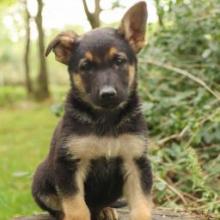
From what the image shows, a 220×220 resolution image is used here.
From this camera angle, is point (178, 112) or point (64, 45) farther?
point (178, 112)

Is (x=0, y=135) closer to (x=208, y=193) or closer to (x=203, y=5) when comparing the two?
(x=203, y=5)

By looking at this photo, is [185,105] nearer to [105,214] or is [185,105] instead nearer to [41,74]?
[105,214]

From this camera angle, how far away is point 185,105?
8.74 meters

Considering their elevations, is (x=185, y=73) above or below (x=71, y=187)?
above

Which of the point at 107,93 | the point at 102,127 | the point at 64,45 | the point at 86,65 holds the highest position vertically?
the point at 64,45

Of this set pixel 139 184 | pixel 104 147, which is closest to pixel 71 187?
pixel 104 147

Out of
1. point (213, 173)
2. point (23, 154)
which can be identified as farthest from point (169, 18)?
point (23, 154)

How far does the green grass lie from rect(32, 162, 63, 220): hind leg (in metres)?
2.17

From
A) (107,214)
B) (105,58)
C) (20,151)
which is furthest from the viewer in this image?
(20,151)

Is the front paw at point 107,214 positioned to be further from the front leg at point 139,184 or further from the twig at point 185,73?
the twig at point 185,73

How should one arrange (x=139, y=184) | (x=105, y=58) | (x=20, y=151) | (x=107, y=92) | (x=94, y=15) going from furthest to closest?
(x=20, y=151) < (x=94, y=15) < (x=139, y=184) < (x=105, y=58) < (x=107, y=92)

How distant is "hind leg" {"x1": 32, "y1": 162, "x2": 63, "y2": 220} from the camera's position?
5.64 metres

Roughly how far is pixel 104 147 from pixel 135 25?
113 cm

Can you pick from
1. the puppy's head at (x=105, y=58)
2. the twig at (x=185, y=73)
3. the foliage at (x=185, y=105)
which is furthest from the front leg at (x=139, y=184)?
the twig at (x=185, y=73)
